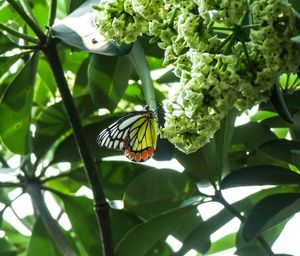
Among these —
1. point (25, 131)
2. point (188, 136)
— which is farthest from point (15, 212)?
point (188, 136)

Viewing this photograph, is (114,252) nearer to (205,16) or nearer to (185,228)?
(185,228)

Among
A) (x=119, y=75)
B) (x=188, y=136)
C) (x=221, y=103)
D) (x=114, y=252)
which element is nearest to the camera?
(x=221, y=103)

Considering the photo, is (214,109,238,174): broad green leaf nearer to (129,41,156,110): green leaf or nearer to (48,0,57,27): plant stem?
(129,41,156,110): green leaf

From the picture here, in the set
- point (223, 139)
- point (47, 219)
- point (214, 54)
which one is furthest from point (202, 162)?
point (214, 54)

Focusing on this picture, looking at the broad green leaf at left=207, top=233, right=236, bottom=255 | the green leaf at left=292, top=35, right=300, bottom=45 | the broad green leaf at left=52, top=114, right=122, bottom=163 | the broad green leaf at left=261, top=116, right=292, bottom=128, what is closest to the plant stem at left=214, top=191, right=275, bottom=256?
the broad green leaf at left=261, top=116, right=292, bottom=128

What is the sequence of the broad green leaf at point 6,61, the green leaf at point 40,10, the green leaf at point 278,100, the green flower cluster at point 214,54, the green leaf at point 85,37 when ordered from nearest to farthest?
the green flower cluster at point 214,54 < the green leaf at point 278,100 < the green leaf at point 85,37 < the broad green leaf at point 6,61 < the green leaf at point 40,10

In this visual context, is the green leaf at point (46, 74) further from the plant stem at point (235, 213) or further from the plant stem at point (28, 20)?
the plant stem at point (235, 213)

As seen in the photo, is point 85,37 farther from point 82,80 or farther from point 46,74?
point 46,74

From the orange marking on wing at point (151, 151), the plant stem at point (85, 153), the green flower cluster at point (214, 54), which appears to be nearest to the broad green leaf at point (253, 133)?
the orange marking on wing at point (151, 151)
